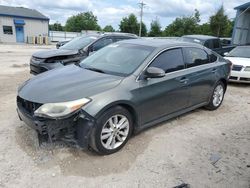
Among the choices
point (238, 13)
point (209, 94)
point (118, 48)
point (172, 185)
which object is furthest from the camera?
point (238, 13)

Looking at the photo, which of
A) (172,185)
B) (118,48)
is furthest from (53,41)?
(172,185)

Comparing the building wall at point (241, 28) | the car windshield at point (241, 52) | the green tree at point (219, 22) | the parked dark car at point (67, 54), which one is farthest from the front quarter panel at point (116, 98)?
Result: the green tree at point (219, 22)

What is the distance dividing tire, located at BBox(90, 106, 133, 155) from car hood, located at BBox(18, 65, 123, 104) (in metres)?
0.37

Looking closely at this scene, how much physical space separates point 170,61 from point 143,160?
182cm

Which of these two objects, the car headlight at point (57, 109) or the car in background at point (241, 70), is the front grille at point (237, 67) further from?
the car headlight at point (57, 109)

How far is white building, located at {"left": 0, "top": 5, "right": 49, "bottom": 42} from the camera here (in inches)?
1188

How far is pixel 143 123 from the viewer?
3.91 metres

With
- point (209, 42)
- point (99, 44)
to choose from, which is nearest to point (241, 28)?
point (209, 42)

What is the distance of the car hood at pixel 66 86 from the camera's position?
3242 mm

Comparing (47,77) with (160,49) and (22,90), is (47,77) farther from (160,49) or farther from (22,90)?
(160,49)

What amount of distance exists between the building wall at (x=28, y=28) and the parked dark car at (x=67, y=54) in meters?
26.3

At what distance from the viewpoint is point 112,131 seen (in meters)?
3.49

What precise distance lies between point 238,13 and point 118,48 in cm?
1654

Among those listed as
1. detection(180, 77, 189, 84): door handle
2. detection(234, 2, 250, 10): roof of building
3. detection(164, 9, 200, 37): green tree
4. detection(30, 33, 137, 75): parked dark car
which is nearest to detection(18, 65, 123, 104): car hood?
detection(180, 77, 189, 84): door handle
